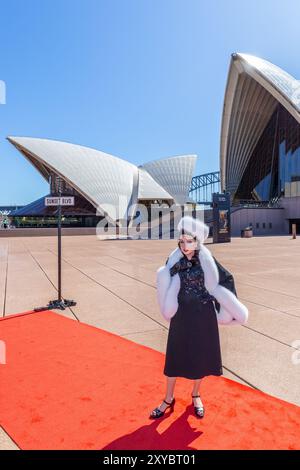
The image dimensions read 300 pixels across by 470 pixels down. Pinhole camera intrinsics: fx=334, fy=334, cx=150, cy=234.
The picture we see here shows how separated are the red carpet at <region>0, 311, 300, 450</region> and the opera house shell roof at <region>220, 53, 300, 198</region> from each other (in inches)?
1764

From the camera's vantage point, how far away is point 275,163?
53.7 m

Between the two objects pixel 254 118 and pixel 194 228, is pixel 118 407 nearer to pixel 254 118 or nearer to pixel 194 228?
pixel 194 228

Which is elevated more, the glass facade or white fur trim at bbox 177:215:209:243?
the glass facade

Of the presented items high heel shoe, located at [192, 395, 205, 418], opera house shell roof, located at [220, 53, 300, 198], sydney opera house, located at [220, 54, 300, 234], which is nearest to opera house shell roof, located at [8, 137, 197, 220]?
opera house shell roof, located at [220, 53, 300, 198]

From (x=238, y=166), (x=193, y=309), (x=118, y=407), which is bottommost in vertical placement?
(x=118, y=407)

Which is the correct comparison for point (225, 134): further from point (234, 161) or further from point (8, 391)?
point (8, 391)

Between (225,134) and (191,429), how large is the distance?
54591mm

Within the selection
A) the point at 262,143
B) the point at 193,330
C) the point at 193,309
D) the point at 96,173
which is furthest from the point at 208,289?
the point at 262,143

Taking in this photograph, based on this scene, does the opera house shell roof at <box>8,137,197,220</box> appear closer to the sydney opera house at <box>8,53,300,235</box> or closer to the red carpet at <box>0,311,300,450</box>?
the sydney opera house at <box>8,53,300,235</box>

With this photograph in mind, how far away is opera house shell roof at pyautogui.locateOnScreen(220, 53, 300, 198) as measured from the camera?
4250 cm

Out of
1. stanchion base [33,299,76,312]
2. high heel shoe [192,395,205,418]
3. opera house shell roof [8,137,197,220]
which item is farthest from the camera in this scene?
opera house shell roof [8,137,197,220]

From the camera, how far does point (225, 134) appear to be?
53000 mm

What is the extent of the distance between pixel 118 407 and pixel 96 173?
155 ft
